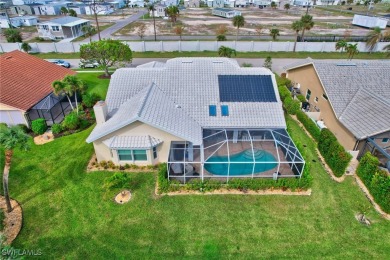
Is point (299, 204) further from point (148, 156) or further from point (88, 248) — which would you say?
point (88, 248)

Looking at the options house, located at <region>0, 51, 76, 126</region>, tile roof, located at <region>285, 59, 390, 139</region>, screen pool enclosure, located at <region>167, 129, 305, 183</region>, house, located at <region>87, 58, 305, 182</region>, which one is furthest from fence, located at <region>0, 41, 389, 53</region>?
Result: screen pool enclosure, located at <region>167, 129, 305, 183</region>

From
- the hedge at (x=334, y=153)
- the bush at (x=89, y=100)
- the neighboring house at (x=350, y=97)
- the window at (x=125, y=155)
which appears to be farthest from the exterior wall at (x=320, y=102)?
the bush at (x=89, y=100)

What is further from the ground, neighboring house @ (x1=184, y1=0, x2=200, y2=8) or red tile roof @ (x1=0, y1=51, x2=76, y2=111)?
neighboring house @ (x1=184, y1=0, x2=200, y2=8)

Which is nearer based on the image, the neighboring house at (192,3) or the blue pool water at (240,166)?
the blue pool water at (240,166)

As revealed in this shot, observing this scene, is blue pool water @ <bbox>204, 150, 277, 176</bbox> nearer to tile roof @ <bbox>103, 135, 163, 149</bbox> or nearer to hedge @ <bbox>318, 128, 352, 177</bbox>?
tile roof @ <bbox>103, 135, 163, 149</bbox>

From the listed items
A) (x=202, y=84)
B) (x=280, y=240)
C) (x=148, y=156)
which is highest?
(x=202, y=84)

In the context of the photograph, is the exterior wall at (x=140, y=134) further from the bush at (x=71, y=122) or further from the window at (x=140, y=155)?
the bush at (x=71, y=122)

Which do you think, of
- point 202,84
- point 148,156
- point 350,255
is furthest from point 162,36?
point 350,255

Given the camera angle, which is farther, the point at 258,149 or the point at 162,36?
the point at 162,36
